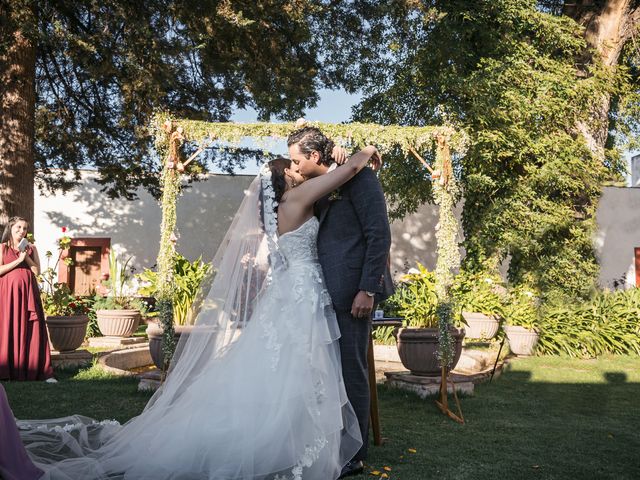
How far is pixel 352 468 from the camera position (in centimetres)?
353

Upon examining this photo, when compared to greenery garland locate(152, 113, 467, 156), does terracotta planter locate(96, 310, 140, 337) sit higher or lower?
lower

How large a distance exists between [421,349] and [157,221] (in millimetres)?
11844

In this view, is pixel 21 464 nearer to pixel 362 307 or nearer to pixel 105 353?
pixel 362 307

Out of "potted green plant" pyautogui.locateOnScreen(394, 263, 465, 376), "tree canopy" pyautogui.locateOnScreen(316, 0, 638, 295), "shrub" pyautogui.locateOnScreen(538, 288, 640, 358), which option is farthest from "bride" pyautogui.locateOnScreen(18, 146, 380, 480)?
"tree canopy" pyautogui.locateOnScreen(316, 0, 638, 295)

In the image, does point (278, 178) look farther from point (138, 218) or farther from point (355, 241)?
point (138, 218)

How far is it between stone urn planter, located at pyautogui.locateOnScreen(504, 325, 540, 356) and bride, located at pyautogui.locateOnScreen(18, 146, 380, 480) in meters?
7.07

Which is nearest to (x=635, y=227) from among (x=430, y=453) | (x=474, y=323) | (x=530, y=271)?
(x=530, y=271)

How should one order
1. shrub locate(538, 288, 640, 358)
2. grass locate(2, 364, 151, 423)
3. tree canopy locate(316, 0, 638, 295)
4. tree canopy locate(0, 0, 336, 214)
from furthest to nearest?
tree canopy locate(316, 0, 638, 295) < shrub locate(538, 288, 640, 358) < tree canopy locate(0, 0, 336, 214) < grass locate(2, 364, 151, 423)

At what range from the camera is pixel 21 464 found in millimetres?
3049

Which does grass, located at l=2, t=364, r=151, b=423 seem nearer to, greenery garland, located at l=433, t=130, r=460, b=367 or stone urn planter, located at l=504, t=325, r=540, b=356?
greenery garland, located at l=433, t=130, r=460, b=367

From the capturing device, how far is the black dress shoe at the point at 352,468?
3.49 meters

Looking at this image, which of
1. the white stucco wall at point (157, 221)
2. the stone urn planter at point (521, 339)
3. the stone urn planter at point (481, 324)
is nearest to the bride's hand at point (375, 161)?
the stone urn planter at point (481, 324)

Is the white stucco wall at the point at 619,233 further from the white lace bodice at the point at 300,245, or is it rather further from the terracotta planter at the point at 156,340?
the white lace bodice at the point at 300,245

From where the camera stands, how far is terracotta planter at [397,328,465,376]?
6379 millimetres
